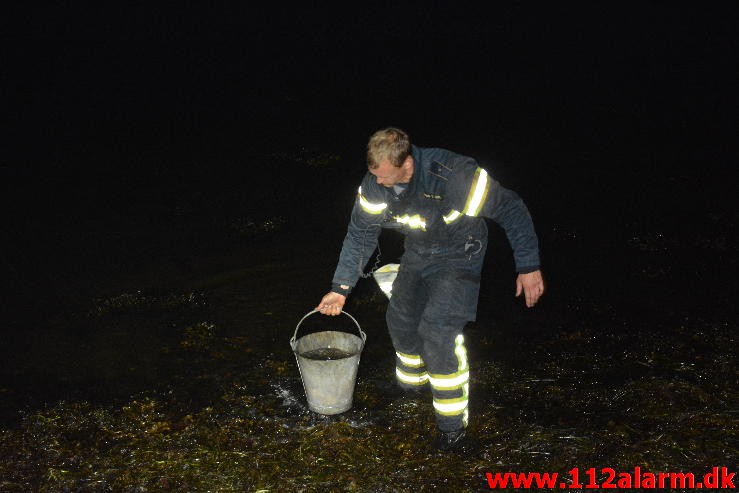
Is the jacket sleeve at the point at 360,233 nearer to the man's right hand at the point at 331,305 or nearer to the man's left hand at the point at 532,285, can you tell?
the man's right hand at the point at 331,305

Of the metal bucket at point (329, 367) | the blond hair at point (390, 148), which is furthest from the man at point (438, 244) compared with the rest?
the metal bucket at point (329, 367)

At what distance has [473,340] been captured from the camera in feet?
19.1

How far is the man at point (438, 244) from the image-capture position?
4.00m

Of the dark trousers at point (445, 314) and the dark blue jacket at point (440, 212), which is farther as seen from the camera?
the dark trousers at point (445, 314)

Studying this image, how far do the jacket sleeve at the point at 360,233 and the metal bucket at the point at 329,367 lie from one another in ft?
0.99

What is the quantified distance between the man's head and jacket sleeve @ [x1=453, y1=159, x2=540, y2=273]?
1.13ft

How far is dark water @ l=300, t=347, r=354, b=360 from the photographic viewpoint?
4820 mm

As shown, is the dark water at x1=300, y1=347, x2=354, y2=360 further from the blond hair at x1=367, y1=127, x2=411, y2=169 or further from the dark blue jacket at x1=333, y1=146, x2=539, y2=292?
the blond hair at x1=367, y1=127, x2=411, y2=169

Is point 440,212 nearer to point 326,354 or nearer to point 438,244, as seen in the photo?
point 438,244

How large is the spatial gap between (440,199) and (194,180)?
7.60 metres

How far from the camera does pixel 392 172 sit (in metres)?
3.96

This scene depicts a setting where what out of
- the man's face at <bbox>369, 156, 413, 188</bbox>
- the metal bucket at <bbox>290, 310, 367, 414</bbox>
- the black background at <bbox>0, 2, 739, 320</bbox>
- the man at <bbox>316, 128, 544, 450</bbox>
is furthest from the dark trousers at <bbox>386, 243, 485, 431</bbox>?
the black background at <bbox>0, 2, 739, 320</bbox>

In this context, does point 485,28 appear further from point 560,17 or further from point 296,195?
point 296,195

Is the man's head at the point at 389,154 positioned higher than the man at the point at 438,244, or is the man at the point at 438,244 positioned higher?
the man's head at the point at 389,154
